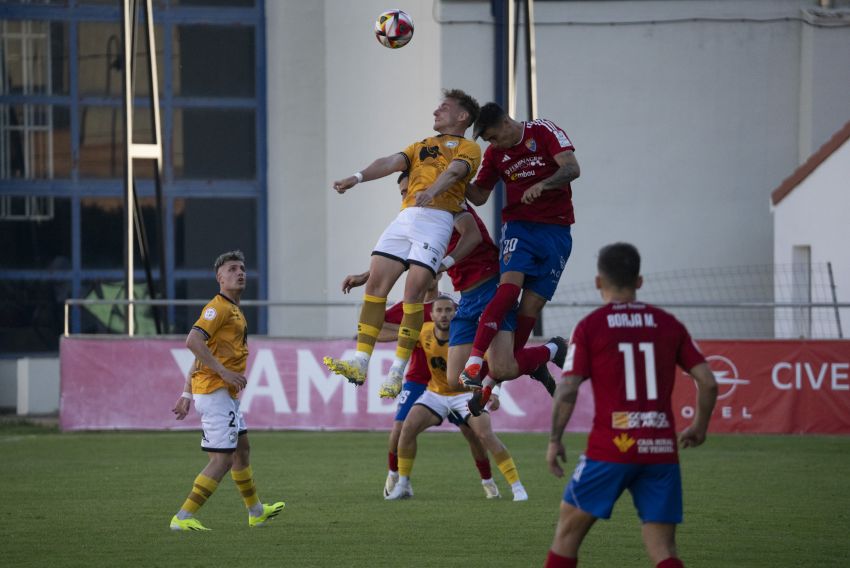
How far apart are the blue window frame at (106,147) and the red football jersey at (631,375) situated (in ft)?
60.2

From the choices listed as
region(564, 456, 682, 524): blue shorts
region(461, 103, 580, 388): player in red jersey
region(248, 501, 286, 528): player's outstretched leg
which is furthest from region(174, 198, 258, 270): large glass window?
region(564, 456, 682, 524): blue shorts

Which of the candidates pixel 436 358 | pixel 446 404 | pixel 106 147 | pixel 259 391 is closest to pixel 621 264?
pixel 446 404

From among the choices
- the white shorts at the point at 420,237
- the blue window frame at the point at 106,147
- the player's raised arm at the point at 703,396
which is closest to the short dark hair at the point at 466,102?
the white shorts at the point at 420,237

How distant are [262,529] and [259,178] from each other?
51.0ft

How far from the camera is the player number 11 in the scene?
21.3 feet

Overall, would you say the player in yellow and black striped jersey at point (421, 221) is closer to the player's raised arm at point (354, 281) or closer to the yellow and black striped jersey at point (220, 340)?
the player's raised arm at point (354, 281)

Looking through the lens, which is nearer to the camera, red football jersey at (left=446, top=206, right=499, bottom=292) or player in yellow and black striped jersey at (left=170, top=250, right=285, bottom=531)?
red football jersey at (left=446, top=206, right=499, bottom=292)

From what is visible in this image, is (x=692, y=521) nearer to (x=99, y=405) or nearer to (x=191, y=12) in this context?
(x=99, y=405)

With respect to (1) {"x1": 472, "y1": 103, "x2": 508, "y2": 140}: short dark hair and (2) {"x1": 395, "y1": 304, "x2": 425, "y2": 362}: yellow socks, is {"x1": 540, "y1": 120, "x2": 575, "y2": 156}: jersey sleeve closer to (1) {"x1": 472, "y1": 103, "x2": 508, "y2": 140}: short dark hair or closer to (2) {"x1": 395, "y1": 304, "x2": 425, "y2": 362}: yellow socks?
(1) {"x1": 472, "y1": 103, "x2": 508, "y2": 140}: short dark hair

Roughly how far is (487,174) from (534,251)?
69 centimetres

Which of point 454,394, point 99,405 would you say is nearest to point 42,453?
point 99,405

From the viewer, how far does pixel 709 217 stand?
77.4 ft

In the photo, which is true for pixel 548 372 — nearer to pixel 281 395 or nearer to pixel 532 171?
pixel 532 171

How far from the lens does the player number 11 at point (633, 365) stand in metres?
6.49
